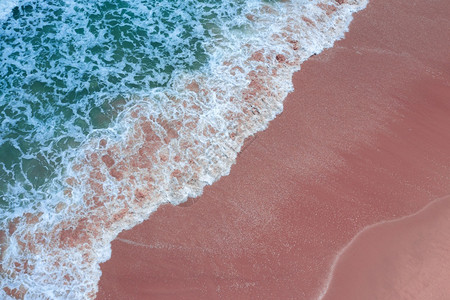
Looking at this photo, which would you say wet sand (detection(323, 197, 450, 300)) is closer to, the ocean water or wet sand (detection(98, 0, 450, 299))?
wet sand (detection(98, 0, 450, 299))

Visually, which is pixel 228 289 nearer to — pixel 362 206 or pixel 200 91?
pixel 362 206

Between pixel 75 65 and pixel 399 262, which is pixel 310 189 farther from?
pixel 75 65

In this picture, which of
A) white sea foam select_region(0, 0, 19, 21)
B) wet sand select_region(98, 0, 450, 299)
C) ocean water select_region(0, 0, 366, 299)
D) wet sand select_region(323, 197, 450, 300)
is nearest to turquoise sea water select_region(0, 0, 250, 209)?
ocean water select_region(0, 0, 366, 299)

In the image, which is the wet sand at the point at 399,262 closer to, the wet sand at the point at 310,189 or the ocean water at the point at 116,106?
the wet sand at the point at 310,189

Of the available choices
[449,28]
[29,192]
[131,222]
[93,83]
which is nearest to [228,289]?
[131,222]

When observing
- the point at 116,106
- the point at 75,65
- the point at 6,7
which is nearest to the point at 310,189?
the point at 116,106
